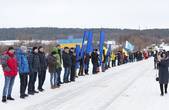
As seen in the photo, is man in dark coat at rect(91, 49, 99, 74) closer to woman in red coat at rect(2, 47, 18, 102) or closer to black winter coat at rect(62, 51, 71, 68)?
black winter coat at rect(62, 51, 71, 68)

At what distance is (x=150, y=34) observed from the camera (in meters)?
183

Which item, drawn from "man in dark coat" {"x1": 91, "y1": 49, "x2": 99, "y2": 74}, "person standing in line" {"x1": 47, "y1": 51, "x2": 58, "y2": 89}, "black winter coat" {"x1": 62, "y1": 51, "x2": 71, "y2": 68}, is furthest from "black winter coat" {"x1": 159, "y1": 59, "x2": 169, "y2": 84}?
"man in dark coat" {"x1": 91, "y1": 49, "x2": 99, "y2": 74}

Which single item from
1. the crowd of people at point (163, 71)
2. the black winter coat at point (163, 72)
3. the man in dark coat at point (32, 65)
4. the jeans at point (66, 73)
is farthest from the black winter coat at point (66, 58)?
the black winter coat at point (163, 72)

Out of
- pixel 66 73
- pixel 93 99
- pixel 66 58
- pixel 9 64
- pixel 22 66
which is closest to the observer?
pixel 9 64

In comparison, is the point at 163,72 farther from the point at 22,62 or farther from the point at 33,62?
the point at 22,62

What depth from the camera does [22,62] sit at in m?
14.5

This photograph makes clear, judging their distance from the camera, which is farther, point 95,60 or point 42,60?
point 95,60

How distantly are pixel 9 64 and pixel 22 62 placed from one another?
997mm

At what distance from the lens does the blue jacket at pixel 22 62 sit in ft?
47.3

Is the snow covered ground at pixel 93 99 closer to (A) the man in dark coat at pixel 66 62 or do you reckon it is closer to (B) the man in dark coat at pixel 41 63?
(B) the man in dark coat at pixel 41 63

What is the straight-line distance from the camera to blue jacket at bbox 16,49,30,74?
14.4 metres

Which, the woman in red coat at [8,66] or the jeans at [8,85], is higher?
the woman in red coat at [8,66]

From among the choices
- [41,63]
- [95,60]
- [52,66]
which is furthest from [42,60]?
[95,60]

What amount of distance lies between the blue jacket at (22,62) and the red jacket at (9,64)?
686mm
